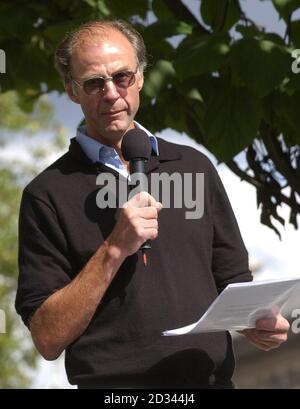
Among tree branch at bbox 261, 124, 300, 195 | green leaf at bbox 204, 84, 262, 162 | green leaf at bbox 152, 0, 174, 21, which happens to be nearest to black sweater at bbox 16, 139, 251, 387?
green leaf at bbox 204, 84, 262, 162

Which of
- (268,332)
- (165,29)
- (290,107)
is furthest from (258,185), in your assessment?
(268,332)

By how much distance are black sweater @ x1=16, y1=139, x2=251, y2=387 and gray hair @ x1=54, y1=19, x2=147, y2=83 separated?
0.29 meters

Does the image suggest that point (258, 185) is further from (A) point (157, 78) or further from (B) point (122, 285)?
(B) point (122, 285)

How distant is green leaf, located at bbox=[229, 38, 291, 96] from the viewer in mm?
4715

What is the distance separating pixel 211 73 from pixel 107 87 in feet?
7.07

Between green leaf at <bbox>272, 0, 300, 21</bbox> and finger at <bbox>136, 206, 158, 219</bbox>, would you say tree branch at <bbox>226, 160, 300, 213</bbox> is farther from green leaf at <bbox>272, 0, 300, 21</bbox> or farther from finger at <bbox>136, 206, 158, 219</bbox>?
finger at <bbox>136, 206, 158, 219</bbox>

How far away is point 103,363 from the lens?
9.53ft

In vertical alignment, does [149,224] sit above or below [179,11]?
below

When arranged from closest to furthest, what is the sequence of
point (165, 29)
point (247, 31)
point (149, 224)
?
point (149, 224) → point (247, 31) → point (165, 29)

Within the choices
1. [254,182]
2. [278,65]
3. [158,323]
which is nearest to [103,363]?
[158,323]

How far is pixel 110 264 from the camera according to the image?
2760 mm

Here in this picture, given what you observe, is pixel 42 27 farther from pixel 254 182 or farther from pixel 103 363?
pixel 103 363

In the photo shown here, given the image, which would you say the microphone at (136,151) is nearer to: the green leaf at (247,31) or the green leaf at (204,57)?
the green leaf at (204,57)

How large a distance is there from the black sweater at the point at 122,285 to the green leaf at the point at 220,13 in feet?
7.32
